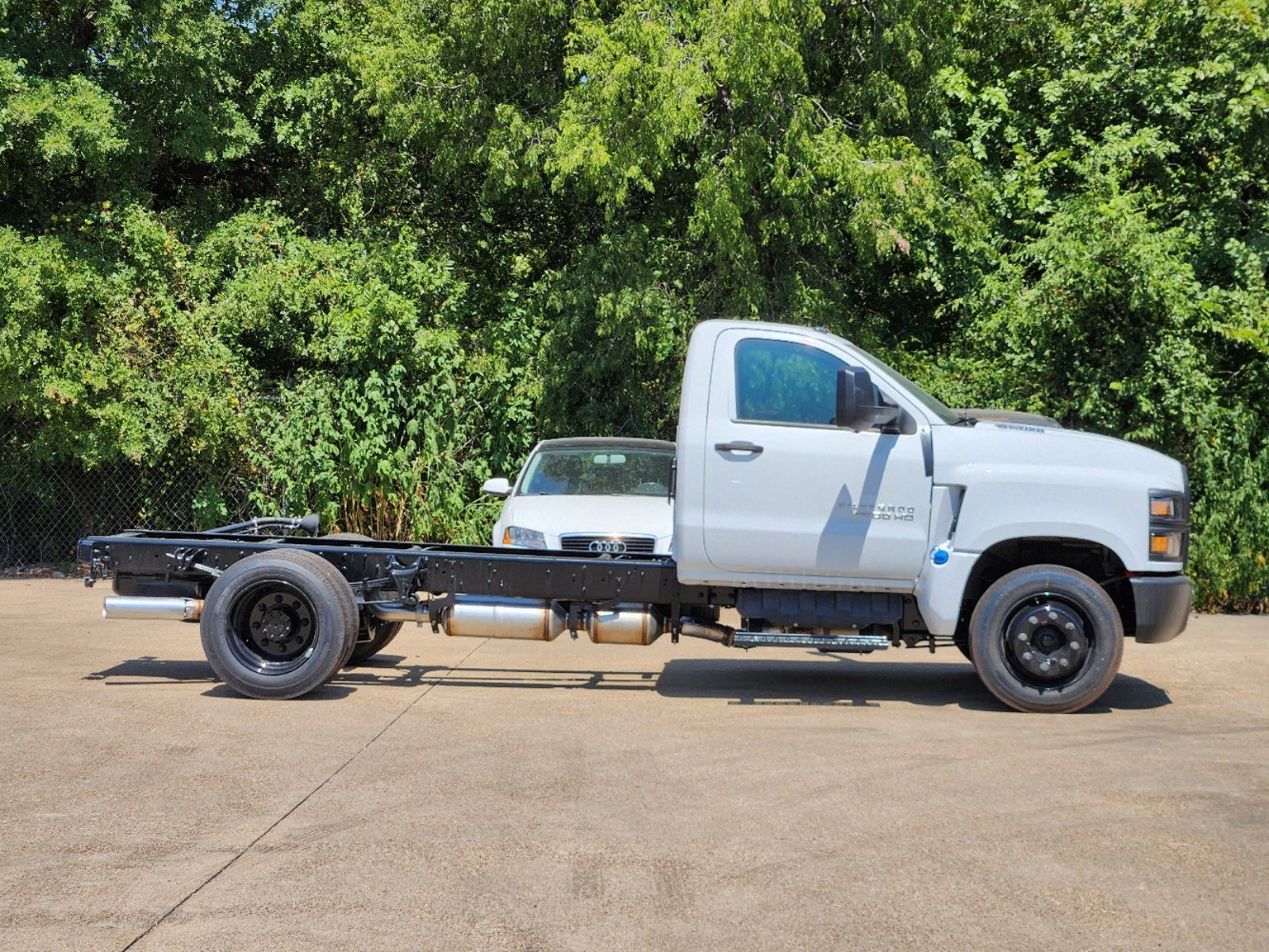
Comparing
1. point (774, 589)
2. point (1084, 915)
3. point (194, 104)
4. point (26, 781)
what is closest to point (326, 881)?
point (26, 781)

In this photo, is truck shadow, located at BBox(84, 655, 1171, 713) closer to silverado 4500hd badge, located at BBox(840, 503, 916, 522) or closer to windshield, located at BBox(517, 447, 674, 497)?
silverado 4500hd badge, located at BBox(840, 503, 916, 522)

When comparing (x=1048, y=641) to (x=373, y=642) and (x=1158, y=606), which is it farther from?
(x=373, y=642)

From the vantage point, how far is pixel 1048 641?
8.59m

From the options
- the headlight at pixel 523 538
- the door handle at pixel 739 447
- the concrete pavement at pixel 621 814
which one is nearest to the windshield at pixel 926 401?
the door handle at pixel 739 447

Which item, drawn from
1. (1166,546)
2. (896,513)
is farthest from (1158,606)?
(896,513)

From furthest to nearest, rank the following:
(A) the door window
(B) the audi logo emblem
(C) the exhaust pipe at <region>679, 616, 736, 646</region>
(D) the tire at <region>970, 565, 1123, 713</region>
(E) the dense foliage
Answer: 1. (E) the dense foliage
2. (B) the audi logo emblem
3. (C) the exhaust pipe at <region>679, 616, 736, 646</region>
4. (A) the door window
5. (D) the tire at <region>970, 565, 1123, 713</region>

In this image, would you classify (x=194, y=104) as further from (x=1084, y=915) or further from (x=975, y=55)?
(x=1084, y=915)

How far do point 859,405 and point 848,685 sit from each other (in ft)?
8.11

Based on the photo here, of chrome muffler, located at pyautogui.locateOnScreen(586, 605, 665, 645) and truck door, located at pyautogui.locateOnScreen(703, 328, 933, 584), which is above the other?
truck door, located at pyautogui.locateOnScreen(703, 328, 933, 584)

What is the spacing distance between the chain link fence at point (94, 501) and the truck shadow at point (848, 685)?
737 centimetres

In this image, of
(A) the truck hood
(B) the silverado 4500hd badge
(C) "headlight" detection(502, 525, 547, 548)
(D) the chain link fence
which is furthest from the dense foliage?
(B) the silverado 4500hd badge

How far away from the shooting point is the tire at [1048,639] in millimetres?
8477

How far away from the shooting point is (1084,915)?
15.8ft

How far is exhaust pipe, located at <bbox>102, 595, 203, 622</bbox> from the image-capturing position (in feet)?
29.6
